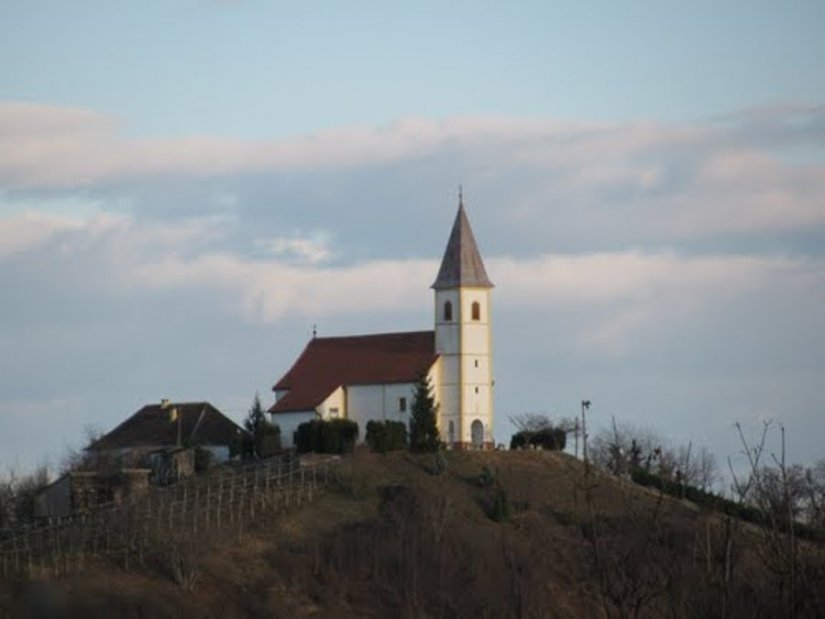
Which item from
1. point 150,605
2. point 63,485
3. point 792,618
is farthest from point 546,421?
point 792,618

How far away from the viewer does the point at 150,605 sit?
4819cm

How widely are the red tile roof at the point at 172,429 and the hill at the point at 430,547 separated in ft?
39.1

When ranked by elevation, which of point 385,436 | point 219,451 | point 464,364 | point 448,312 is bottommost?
point 219,451

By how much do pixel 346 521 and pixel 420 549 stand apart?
610cm

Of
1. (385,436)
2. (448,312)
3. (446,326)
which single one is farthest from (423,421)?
(448,312)

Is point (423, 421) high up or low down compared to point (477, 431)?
up

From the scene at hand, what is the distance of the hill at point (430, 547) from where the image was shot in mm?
56312

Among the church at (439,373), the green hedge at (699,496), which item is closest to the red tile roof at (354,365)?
the church at (439,373)

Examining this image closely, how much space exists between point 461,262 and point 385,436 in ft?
33.9

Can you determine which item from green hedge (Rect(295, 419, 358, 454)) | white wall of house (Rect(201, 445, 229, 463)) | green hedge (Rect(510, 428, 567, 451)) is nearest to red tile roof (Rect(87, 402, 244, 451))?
white wall of house (Rect(201, 445, 229, 463))

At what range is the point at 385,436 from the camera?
78.1 meters

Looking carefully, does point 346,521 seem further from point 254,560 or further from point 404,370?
point 404,370

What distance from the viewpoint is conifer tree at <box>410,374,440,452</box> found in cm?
7806

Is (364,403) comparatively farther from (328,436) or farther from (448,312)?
(448,312)
